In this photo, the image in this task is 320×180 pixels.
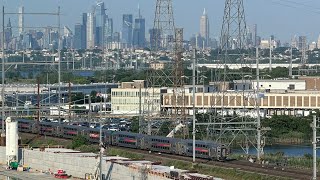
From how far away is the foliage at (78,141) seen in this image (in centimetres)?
3822

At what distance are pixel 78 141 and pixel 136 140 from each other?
314cm

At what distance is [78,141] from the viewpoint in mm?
38719

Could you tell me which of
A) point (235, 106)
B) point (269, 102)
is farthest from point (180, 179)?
point (269, 102)

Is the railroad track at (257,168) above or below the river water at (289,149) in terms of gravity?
above

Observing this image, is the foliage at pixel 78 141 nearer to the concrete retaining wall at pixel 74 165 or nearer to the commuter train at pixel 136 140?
the commuter train at pixel 136 140

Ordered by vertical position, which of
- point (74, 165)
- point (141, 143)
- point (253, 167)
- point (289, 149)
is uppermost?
point (141, 143)

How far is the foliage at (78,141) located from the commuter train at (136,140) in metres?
0.37

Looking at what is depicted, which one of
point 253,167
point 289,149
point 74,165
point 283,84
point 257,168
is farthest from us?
point 283,84

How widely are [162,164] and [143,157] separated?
269 centimetres

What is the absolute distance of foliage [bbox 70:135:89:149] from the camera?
3822cm

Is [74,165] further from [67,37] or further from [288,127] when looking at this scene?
[67,37]

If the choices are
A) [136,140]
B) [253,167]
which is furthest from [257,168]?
[136,140]

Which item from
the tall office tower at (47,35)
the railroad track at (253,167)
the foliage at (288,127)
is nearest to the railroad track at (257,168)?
the railroad track at (253,167)

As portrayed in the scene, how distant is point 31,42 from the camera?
6348 inches
